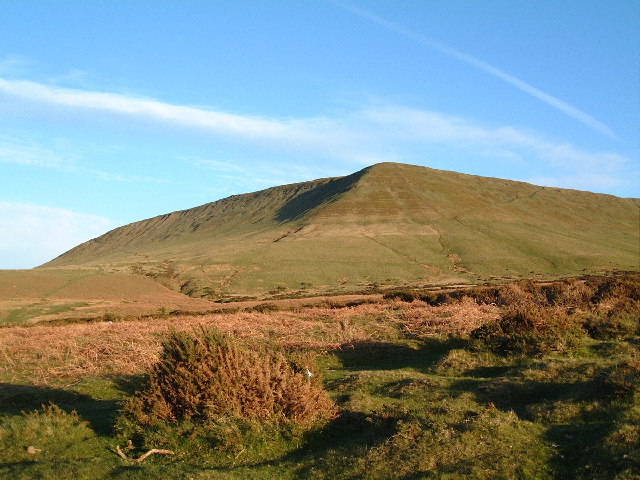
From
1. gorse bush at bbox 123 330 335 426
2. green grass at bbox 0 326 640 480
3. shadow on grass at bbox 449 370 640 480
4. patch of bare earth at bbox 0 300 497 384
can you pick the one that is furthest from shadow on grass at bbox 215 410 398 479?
patch of bare earth at bbox 0 300 497 384

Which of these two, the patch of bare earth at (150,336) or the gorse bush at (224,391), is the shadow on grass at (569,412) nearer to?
the gorse bush at (224,391)

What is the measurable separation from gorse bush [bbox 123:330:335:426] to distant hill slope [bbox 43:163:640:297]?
191ft

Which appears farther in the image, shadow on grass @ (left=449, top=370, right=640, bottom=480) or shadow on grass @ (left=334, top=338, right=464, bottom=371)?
shadow on grass @ (left=334, top=338, right=464, bottom=371)

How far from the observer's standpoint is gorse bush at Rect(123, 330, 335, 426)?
981cm

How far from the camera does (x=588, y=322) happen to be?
57.9 feet

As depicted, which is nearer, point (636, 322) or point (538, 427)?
point (538, 427)

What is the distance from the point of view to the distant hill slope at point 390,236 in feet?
256

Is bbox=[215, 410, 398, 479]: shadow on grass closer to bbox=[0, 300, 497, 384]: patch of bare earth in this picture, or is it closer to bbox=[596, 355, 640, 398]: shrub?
bbox=[596, 355, 640, 398]: shrub

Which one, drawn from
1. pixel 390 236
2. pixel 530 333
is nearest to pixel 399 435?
pixel 530 333

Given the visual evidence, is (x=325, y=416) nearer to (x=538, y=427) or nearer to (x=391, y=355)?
(x=538, y=427)

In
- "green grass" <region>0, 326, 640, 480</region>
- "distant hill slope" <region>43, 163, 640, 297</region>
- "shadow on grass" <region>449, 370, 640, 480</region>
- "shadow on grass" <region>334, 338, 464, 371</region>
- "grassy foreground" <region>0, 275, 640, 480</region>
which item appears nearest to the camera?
"shadow on grass" <region>449, 370, 640, 480</region>

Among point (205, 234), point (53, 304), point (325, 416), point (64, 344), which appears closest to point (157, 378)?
point (325, 416)

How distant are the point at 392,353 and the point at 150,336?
370 inches

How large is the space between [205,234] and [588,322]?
5601 inches
